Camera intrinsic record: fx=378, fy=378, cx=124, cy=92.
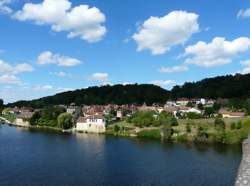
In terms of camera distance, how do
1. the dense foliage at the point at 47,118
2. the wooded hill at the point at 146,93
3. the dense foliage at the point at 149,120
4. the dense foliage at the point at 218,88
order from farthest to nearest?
the wooded hill at the point at 146,93 → the dense foliage at the point at 218,88 → the dense foliage at the point at 47,118 → the dense foliage at the point at 149,120

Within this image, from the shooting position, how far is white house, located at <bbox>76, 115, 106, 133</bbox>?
72.0 m

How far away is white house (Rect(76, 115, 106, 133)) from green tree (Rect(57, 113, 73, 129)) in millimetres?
2690

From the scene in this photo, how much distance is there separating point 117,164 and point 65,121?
42306 millimetres

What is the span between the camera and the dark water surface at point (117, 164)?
29359 millimetres

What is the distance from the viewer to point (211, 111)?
267ft

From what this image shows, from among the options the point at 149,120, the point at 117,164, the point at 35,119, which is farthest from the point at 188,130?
the point at 35,119

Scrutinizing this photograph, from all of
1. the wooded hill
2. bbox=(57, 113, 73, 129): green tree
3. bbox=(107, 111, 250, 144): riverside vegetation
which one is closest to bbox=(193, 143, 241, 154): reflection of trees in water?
bbox=(107, 111, 250, 144): riverside vegetation

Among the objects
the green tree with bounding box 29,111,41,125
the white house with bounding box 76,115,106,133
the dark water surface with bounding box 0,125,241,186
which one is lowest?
the dark water surface with bounding box 0,125,241,186

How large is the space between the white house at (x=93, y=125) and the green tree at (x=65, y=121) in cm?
269

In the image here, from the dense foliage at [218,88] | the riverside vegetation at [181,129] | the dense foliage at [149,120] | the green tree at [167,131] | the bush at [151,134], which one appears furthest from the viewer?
the dense foliage at [218,88]

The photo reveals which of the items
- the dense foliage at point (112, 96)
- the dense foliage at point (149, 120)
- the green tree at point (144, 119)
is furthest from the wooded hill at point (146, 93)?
the dense foliage at point (149, 120)

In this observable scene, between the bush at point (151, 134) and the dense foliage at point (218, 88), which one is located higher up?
the dense foliage at point (218, 88)

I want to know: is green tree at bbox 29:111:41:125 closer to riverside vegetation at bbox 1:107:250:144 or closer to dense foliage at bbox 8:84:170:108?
riverside vegetation at bbox 1:107:250:144

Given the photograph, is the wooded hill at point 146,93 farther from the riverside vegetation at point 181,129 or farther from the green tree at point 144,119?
the riverside vegetation at point 181,129
